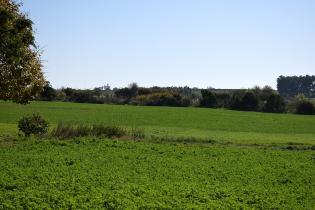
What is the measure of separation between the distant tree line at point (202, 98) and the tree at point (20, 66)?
219ft

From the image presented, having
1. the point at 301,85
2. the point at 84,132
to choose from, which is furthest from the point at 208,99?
the point at 301,85

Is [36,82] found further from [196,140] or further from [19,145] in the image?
[196,140]

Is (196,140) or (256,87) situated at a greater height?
(256,87)

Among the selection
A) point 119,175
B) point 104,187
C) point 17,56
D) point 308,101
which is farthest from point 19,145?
point 308,101

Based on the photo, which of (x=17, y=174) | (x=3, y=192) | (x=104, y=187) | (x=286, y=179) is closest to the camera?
(x=3, y=192)

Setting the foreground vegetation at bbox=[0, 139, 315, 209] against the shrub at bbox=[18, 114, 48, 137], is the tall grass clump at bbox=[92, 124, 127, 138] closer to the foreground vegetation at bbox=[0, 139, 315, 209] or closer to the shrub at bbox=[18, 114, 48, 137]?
the shrub at bbox=[18, 114, 48, 137]

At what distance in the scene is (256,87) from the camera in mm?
115688

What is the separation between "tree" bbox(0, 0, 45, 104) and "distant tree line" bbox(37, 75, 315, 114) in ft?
219

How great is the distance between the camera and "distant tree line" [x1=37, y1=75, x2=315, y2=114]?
10700 cm

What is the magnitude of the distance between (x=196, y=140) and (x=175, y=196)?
22.2 meters

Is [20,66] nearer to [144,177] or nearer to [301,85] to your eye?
[144,177]

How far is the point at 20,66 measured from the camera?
31875 millimetres

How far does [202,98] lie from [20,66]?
8393 cm

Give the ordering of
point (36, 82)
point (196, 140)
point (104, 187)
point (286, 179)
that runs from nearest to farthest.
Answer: point (104, 187), point (286, 179), point (36, 82), point (196, 140)
